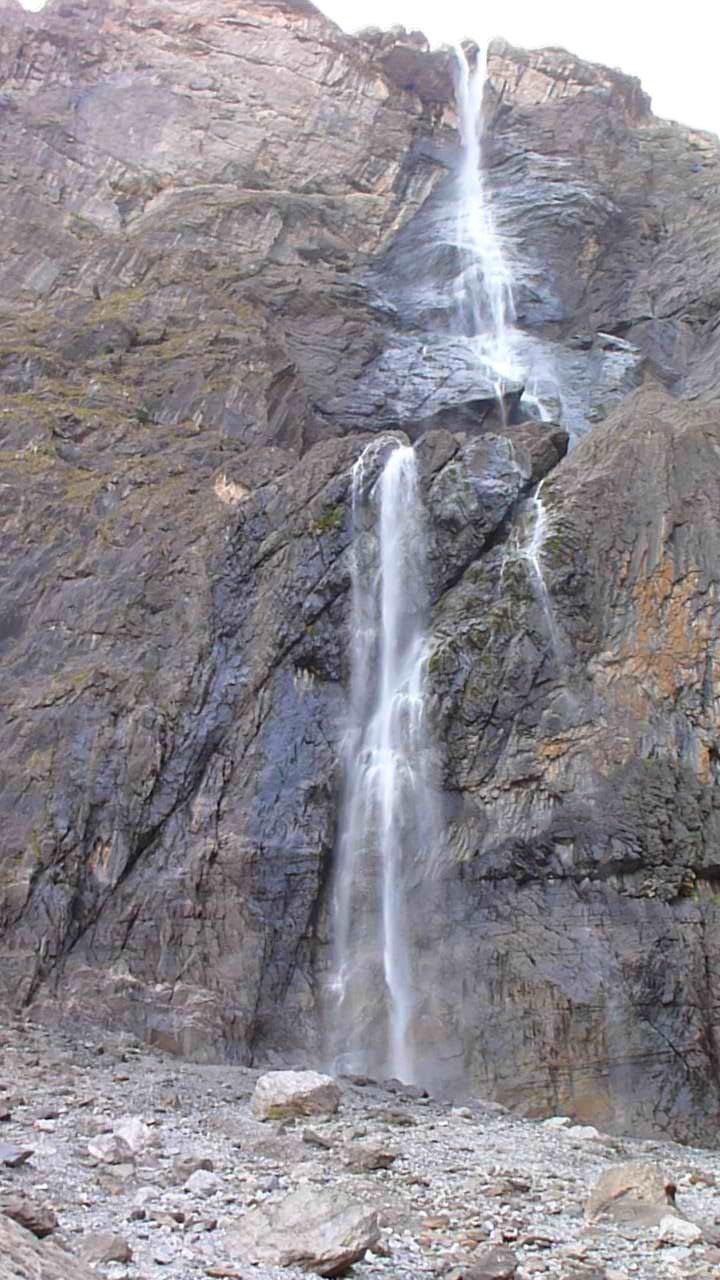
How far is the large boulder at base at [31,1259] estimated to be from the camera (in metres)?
8.02

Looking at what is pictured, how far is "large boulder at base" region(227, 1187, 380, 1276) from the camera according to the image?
34.2 ft

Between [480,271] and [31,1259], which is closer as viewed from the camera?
[31,1259]

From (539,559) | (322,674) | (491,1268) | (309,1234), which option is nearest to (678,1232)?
(491,1268)

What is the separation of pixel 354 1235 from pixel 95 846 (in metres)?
17.5

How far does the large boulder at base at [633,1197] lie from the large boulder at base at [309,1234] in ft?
9.69

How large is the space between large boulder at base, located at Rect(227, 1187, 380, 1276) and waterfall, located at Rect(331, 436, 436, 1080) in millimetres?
13386

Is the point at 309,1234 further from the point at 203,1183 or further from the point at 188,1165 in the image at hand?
the point at 188,1165

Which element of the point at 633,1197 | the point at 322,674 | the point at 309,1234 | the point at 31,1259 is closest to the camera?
the point at 31,1259

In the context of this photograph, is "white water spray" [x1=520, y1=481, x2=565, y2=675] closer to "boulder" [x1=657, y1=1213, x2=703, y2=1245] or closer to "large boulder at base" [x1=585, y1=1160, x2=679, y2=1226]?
"large boulder at base" [x1=585, y1=1160, x2=679, y2=1226]

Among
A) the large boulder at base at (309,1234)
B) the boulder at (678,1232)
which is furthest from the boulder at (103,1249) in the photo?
the boulder at (678,1232)

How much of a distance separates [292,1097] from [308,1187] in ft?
18.1

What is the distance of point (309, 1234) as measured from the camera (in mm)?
10828

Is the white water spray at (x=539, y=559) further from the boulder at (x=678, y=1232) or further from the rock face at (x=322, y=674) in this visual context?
the boulder at (x=678, y=1232)

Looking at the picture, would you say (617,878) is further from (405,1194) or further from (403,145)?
(403,145)
